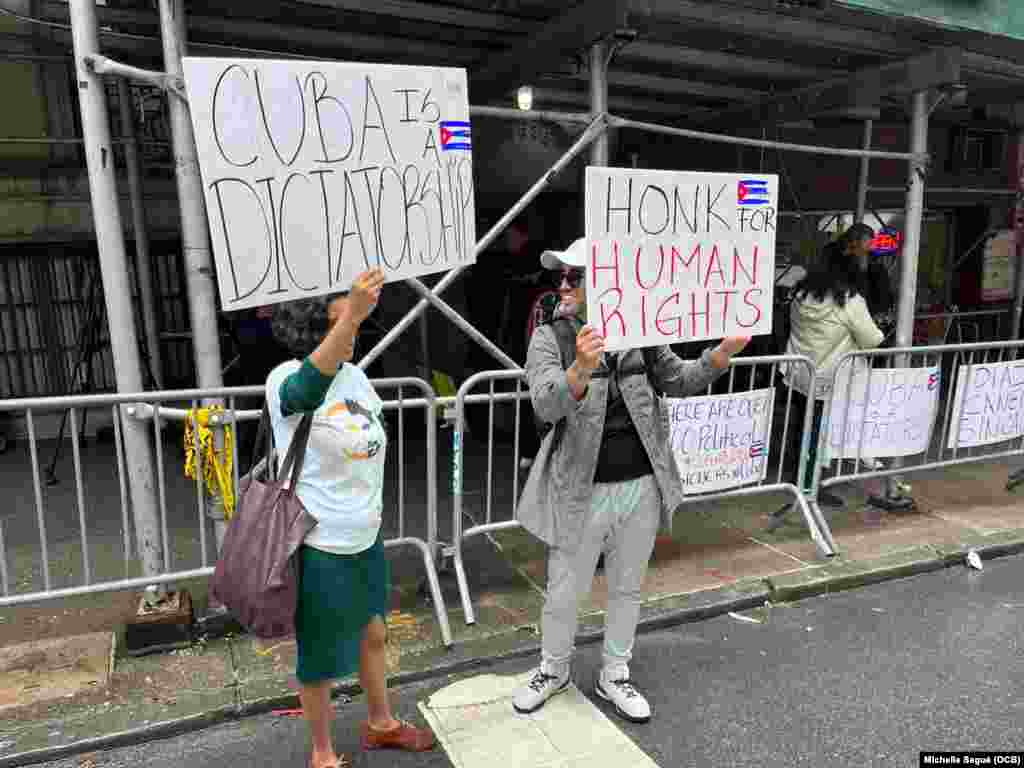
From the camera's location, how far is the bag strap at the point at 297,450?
251 cm

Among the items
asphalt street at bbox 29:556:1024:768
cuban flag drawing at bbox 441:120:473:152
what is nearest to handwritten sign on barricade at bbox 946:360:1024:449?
asphalt street at bbox 29:556:1024:768

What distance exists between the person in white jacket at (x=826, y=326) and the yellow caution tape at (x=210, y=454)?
12.0 ft

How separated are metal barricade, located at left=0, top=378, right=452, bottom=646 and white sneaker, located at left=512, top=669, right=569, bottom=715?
562 millimetres

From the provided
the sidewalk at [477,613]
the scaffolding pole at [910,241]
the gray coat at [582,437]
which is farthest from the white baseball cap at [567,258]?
the scaffolding pole at [910,241]

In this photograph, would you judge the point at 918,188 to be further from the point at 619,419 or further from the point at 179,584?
the point at 179,584

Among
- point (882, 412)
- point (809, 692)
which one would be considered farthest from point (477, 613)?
point (882, 412)

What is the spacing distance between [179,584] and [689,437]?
3088 mm

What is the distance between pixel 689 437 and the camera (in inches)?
180

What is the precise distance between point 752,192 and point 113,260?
9.75 feet

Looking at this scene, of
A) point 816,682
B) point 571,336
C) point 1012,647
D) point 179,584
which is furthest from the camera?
point 179,584

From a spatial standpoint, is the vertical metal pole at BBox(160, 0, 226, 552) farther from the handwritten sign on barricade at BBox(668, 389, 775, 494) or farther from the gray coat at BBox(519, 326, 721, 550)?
the handwritten sign on barricade at BBox(668, 389, 775, 494)

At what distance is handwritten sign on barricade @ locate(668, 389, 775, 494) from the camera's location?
14.9 ft

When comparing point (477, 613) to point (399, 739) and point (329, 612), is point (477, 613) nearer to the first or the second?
point (399, 739)

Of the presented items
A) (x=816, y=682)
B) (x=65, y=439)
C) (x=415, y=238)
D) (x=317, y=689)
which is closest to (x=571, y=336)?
(x=415, y=238)
